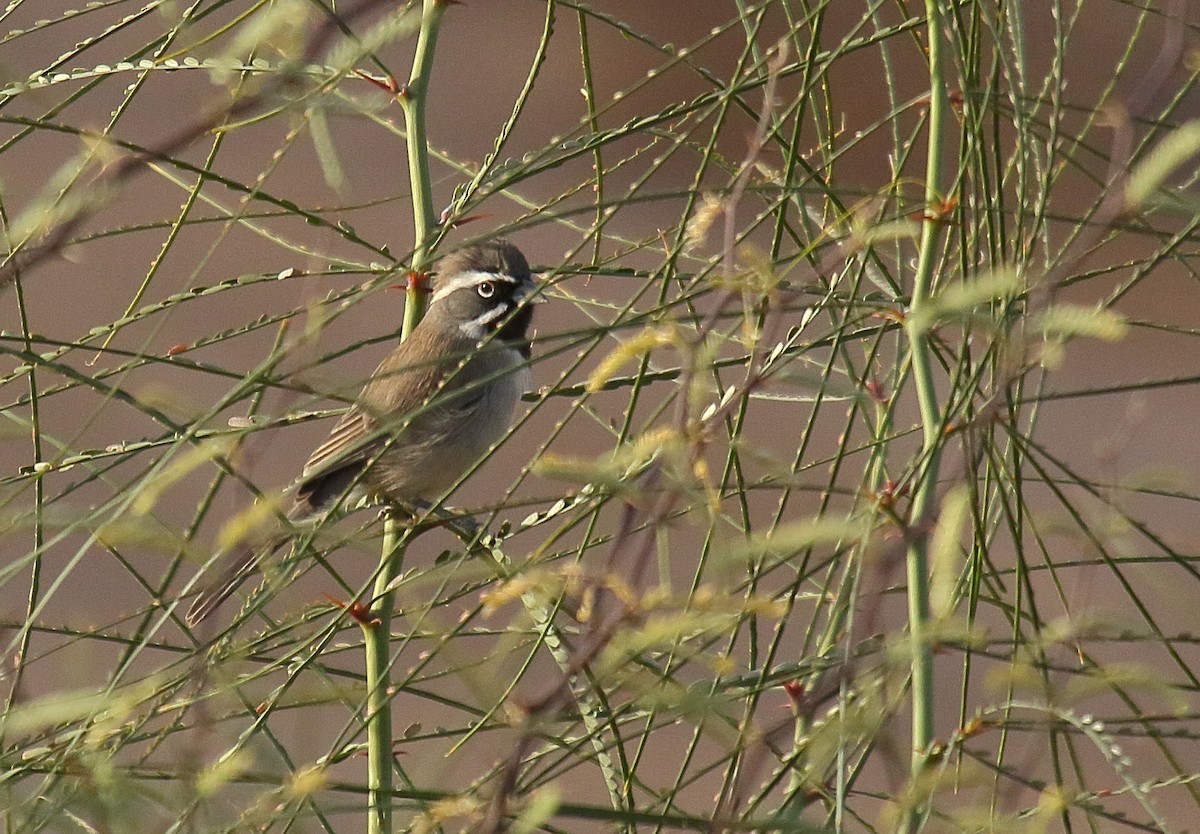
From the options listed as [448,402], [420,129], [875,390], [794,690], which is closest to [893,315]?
[875,390]

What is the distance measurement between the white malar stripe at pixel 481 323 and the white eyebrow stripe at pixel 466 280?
94mm

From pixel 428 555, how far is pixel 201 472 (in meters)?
1.16

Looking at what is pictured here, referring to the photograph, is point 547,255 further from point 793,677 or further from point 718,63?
point 793,677

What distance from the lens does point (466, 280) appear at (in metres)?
4.84

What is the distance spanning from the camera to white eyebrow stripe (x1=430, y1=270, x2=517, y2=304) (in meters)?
4.75

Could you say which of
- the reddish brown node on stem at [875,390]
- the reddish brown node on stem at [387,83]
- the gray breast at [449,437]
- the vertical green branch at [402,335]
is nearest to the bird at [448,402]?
the gray breast at [449,437]

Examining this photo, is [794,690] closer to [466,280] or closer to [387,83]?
[387,83]

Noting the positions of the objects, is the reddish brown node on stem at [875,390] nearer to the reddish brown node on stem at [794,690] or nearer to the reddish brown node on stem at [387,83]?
the reddish brown node on stem at [794,690]

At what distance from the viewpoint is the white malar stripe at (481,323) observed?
483 centimetres

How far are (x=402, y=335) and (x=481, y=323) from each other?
1898 mm

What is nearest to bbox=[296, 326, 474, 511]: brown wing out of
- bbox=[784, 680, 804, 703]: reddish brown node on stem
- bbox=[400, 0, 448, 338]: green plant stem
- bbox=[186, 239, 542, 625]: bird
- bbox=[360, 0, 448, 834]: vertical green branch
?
bbox=[186, 239, 542, 625]: bird

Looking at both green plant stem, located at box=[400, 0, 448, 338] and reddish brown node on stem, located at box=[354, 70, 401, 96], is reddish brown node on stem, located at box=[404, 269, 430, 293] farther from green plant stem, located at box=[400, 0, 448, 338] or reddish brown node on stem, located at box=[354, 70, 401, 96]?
reddish brown node on stem, located at box=[354, 70, 401, 96]

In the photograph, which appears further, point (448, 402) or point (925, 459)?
point (448, 402)

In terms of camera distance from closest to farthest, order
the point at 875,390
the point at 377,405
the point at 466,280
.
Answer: the point at 875,390, the point at 377,405, the point at 466,280
